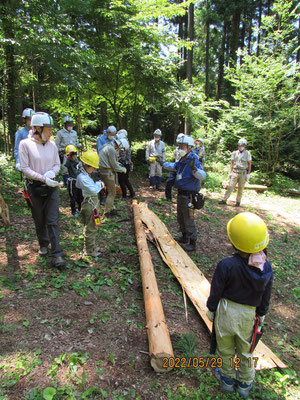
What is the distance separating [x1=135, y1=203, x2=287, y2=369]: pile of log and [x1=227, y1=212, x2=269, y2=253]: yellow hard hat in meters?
1.61

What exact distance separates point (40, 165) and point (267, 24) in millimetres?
14641

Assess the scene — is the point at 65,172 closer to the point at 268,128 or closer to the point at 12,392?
the point at 12,392

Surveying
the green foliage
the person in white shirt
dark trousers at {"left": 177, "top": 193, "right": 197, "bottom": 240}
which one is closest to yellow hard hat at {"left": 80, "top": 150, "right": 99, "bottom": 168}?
dark trousers at {"left": 177, "top": 193, "right": 197, "bottom": 240}

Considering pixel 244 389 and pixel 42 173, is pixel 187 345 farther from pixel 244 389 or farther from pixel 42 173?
pixel 42 173

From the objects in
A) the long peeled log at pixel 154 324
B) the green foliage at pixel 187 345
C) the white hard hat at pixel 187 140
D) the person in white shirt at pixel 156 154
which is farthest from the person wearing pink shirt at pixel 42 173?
the person in white shirt at pixel 156 154


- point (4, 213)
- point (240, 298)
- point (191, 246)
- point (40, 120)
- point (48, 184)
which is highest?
point (40, 120)

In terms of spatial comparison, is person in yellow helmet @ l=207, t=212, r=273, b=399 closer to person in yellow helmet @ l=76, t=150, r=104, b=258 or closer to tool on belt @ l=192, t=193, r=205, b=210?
person in yellow helmet @ l=76, t=150, r=104, b=258

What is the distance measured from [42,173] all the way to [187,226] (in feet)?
10.3

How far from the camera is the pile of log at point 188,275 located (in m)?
2.99

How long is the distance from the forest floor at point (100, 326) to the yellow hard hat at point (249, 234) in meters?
1.47

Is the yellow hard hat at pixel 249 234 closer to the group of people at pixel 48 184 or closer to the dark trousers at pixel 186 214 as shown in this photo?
the group of people at pixel 48 184

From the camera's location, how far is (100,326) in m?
3.04

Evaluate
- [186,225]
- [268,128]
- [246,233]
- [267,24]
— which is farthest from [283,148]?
[246,233]

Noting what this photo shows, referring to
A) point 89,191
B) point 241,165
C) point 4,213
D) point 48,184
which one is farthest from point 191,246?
point 241,165
